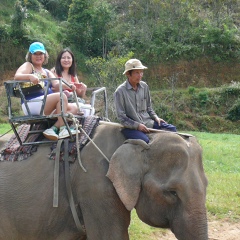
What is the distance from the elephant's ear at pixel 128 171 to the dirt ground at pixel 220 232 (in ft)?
8.06

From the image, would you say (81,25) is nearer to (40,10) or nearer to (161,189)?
(40,10)

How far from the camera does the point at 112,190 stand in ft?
13.8

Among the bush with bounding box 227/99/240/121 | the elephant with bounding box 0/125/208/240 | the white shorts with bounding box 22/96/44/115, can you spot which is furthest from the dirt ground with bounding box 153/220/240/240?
the bush with bounding box 227/99/240/121

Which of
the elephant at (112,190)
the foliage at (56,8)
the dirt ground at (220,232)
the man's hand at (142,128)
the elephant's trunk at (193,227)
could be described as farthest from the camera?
the foliage at (56,8)

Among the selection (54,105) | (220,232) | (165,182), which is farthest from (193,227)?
(220,232)

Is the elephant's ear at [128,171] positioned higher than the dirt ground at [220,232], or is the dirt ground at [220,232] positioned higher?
the elephant's ear at [128,171]

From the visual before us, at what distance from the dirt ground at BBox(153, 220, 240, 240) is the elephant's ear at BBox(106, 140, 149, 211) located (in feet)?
8.06

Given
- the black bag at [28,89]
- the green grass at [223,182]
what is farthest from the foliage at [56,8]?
the black bag at [28,89]

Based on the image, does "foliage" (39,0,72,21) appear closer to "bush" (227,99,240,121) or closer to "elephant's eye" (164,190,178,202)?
"bush" (227,99,240,121)

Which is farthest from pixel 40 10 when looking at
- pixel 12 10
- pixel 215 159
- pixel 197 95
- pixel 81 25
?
pixel 215 159

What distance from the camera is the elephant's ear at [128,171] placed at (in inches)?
159

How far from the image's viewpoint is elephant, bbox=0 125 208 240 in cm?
390

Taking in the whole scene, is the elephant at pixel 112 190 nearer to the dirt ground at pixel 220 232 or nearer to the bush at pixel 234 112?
the dirt ground at pixel 220 232

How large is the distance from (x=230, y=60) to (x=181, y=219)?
33927 mm
